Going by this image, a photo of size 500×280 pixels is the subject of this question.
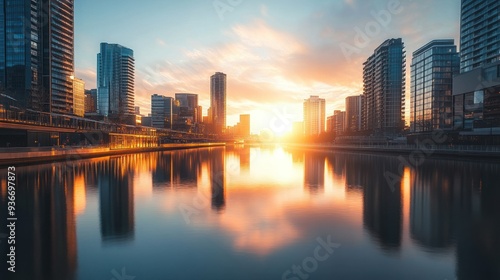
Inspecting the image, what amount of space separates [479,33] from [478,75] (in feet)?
202

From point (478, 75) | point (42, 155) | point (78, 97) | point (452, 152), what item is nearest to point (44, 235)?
point (42, 155)

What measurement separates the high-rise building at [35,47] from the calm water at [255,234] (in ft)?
406

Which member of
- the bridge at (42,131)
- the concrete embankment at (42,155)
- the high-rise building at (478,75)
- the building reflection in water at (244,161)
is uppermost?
the high-rise building at (478,75)

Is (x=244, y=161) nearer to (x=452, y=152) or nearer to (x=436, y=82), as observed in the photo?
(x=452, y=152)

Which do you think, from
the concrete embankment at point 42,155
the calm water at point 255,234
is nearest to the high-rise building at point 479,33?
the calm water at point 255,234

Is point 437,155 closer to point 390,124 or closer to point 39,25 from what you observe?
point 390,124

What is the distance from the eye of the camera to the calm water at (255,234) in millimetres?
8062

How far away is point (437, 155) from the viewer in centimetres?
5500

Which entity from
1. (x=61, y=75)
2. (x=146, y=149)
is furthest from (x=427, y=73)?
(x=61, y=75)

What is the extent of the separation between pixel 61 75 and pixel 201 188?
147310 mm

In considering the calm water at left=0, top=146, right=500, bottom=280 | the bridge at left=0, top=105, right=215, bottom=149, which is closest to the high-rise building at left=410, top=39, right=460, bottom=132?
the bridge at left=0, top=105, right=215, bottom=149

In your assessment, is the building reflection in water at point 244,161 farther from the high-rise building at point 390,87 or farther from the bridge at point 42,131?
the high-rise building at point 390,87

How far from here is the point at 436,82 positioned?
129m

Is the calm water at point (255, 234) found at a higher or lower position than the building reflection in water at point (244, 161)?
higher
